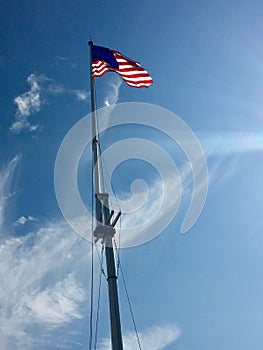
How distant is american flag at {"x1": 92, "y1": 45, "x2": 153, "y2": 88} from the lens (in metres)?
28.2

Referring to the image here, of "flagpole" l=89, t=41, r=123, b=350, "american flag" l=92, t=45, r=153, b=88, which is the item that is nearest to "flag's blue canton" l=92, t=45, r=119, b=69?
"american flag" l=92, t=45, r=153, b=88

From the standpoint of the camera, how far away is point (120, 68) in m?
28.5

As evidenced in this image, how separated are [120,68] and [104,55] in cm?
150

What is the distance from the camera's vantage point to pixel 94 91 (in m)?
28.0

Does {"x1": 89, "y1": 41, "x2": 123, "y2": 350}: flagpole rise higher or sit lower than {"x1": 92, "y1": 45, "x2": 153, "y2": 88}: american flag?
lower

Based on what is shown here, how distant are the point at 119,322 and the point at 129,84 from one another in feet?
53.2

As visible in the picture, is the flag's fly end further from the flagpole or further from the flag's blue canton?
the flagpole

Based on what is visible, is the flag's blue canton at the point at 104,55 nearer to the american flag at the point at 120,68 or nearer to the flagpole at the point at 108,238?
the american flag at the point at 120,68

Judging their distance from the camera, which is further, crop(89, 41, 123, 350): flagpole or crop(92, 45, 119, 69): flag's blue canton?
crop(92, 45, 119, 69): flag's blue canton

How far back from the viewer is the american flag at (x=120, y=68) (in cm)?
2819

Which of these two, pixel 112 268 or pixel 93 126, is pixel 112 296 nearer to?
pixel 112 268

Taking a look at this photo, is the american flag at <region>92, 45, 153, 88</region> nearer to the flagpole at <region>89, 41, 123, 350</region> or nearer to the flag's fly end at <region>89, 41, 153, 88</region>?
the flag's fly end at <region>89, 41, 153, 88</region>

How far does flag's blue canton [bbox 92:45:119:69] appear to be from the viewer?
28344 mm

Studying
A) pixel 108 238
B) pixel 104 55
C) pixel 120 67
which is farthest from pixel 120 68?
pixel 108 238
